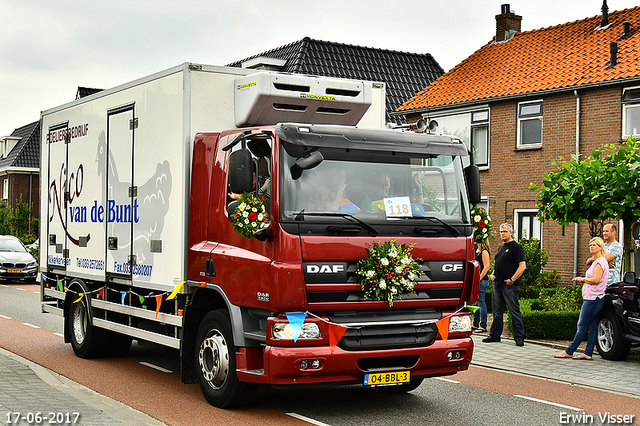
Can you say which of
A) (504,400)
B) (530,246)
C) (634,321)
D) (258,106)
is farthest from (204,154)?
(530,246)

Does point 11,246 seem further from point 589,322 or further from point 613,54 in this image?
point 589,322

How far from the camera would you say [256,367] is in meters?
7.14

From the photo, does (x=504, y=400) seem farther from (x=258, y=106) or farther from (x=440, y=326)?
(x=258, y=106)

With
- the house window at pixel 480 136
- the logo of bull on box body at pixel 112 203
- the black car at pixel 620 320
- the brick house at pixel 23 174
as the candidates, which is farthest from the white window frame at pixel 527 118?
the brick house at pixel 23 174

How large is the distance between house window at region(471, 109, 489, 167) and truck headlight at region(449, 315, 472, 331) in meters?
17.3

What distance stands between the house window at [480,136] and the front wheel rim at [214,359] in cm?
1791

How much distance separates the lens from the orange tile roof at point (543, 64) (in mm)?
21672

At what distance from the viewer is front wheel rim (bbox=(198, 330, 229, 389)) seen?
294 inches

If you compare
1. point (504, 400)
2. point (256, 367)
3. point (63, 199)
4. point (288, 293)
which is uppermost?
point (63, 199)

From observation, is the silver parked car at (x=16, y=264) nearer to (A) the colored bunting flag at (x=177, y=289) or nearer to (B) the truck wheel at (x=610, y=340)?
(A) the colored bunting flag at (x=177, y=289)

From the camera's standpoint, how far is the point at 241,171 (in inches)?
276

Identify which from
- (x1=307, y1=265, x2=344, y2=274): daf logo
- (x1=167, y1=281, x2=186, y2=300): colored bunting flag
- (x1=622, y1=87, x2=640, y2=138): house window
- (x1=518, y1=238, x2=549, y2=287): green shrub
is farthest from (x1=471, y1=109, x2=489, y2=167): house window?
(x1=307, y1=265, x2=344, y2=274): daf logo

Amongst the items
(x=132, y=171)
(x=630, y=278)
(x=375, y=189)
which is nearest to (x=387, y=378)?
(x=375, y=189)

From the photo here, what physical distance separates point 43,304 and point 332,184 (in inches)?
280
